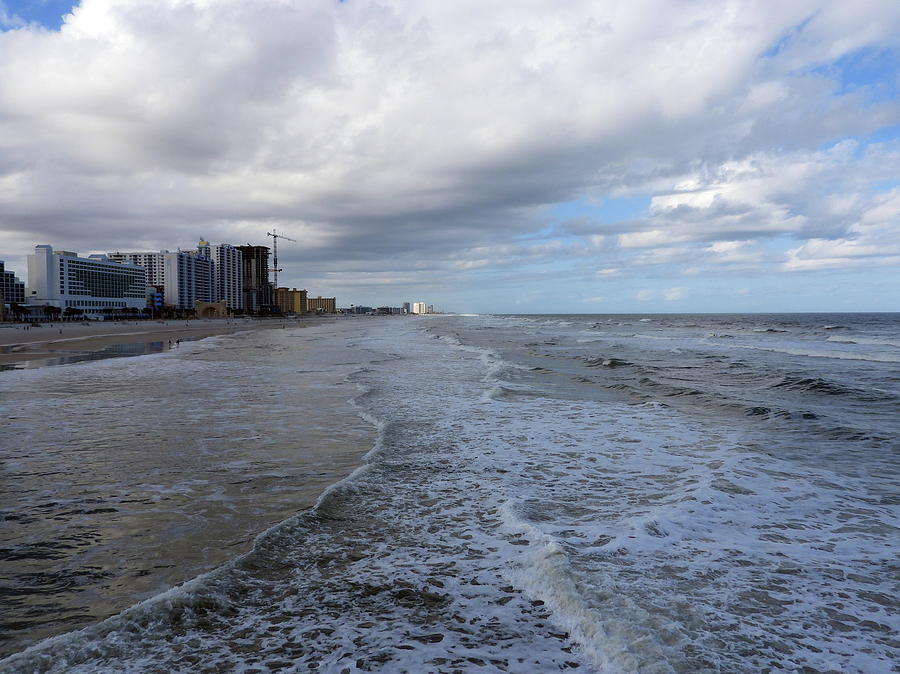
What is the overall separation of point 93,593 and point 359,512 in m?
2.44

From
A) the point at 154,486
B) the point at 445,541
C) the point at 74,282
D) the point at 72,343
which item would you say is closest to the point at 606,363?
the point at 445,541

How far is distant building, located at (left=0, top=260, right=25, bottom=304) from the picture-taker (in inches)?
5403

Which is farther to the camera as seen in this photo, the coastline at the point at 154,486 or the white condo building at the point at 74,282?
the white condo building at the point at 74,282

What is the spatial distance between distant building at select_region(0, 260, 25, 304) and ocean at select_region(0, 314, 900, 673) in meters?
168

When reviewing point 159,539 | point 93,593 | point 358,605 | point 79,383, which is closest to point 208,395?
point 79,383

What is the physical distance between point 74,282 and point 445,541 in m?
175

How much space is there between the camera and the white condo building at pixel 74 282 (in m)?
138

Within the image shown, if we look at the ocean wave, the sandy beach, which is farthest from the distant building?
the ocean wave

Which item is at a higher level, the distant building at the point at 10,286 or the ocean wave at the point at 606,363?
the distant building at the point at 10,286

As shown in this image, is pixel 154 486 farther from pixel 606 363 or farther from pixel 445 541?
pixel 606 363

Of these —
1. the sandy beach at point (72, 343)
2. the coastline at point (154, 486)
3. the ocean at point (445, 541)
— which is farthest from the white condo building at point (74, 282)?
the ocean at point (445, 541)

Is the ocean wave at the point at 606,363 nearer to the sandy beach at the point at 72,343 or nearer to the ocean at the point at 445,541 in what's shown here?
the ocean at the point at 445,541

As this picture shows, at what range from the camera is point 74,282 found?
143375 mm

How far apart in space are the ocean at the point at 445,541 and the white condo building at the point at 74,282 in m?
152
